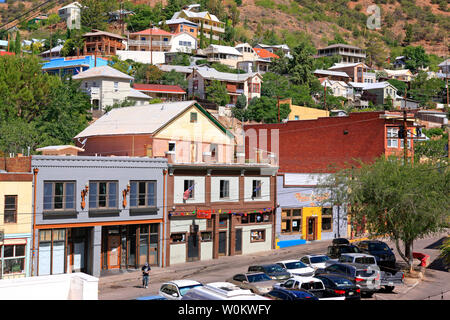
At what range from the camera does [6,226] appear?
32906mm

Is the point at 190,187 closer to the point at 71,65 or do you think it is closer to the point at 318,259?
the point at 318,259

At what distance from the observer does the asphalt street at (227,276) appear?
104 feet

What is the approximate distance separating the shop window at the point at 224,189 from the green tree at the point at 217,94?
5782 centimetres

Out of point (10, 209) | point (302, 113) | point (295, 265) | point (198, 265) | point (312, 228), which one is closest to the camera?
point (10, 209)

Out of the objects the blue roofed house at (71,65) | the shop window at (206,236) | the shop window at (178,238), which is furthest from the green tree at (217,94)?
the shop window at (178,238)

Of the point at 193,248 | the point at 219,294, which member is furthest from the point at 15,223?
the point at 219,294

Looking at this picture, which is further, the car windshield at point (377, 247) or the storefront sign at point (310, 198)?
the storefront sign at point (310, 198)

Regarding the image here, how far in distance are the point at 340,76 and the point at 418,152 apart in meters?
68.4

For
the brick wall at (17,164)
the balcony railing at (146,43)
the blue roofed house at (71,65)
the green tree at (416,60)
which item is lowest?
the brick wall at (17,164)

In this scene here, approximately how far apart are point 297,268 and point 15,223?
56.6 ft

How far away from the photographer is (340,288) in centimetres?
2764

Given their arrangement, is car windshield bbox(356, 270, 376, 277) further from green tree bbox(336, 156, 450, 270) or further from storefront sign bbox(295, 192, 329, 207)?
storefront sign bbox(295, 192, 329, 207)

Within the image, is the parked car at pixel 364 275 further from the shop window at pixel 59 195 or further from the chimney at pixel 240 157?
the chimney at pixel 240 157
